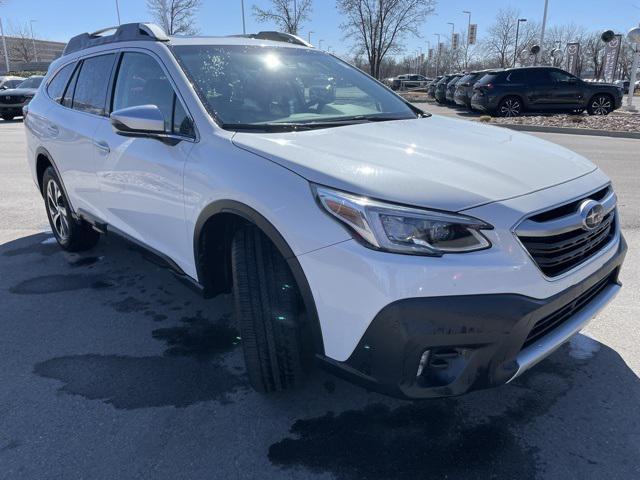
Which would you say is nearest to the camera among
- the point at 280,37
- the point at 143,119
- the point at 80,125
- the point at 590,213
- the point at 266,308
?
the point at 590,213

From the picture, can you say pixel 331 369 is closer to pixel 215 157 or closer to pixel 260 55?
pixel 215 157

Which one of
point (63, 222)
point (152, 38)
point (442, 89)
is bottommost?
point (63, 222)

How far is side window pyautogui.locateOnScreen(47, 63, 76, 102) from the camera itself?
4688 millimetres

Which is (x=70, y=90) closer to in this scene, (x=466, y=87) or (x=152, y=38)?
(x=152, y=38)

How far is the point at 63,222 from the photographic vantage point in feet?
16.0

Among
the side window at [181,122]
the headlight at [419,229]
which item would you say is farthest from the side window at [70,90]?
the headlight at [419,229]

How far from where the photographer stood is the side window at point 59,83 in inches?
185

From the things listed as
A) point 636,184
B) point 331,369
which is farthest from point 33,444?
point 636,184

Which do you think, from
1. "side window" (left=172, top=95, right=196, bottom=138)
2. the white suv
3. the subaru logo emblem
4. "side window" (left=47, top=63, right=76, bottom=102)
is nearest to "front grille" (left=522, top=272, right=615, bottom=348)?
the white suv

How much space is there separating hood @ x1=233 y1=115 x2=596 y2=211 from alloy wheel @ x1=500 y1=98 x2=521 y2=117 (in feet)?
51.6

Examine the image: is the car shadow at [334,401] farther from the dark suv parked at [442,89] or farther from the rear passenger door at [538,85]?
the dark suv parked at [442,89]

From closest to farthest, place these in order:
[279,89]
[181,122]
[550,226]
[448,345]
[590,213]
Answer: [448,345] < [550,226] < [590,213] < [181,122] < [279,89]

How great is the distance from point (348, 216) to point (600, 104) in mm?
19094

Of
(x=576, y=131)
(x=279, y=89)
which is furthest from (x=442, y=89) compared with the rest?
(x=279, y=89)
